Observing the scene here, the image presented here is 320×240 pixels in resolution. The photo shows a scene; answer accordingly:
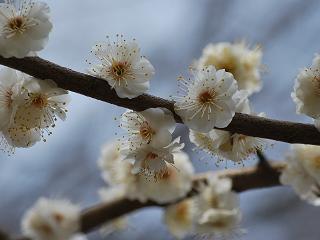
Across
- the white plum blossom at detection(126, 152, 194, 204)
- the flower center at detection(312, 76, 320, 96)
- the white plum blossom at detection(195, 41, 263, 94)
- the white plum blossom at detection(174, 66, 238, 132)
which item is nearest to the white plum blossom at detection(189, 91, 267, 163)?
the white plum blossom at detection(174, 66, 238, 132)

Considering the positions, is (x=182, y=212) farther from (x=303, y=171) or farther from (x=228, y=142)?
(x=228, y=142)

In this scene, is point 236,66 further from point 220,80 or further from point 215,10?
point 215,10

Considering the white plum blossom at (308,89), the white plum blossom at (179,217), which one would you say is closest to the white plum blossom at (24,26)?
the white plum blossom at (308,89)

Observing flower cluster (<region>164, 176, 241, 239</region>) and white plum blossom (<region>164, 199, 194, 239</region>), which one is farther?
white plum blossom (<region>164, 199, 194, 239</region>)

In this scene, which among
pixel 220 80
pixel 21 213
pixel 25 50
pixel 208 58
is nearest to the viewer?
pixel 25 50

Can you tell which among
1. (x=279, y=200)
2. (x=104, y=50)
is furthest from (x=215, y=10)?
(x=104, y=50)

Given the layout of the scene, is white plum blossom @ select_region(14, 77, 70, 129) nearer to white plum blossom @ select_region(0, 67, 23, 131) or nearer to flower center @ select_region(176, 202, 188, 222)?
white plum blossom @ select_region(0, 67, 23, 131)

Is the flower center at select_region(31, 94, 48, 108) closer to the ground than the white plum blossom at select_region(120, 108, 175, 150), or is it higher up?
higher up

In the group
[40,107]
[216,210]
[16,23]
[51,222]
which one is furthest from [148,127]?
[51,222]
